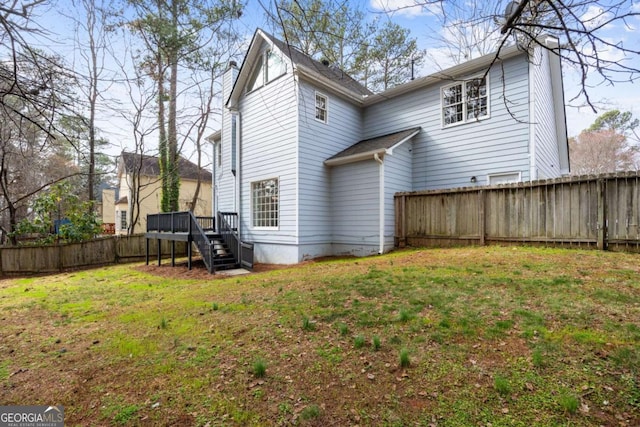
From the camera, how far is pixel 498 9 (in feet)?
9.85

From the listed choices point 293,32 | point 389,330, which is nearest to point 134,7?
point 293,32

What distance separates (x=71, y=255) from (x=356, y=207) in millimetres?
10737

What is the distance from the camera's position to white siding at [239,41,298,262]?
9.91 metres

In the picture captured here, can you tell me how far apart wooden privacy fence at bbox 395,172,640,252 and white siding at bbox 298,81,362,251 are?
101 inches

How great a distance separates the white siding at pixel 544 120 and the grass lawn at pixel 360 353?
4.89 metres

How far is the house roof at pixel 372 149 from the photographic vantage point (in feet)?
30.4

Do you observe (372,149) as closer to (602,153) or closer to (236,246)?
(236,246)

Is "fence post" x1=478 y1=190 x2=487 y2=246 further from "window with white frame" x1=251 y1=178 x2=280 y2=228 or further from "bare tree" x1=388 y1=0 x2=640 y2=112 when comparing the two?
"window with white frame" x1=251 y1=178 x2=280 y2=228

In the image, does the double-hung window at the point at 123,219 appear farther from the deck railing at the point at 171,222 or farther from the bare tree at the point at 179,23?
the bare tree at the point at 179,23

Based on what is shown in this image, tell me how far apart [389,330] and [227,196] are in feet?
38.1

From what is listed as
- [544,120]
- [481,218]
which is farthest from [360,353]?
[544,120]

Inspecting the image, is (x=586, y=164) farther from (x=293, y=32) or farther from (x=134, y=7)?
(x=134, y=7)

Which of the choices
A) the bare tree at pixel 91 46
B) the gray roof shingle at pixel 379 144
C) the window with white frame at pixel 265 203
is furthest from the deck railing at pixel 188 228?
the bare tree at pixel 91 46

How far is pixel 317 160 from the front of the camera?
10367mm
